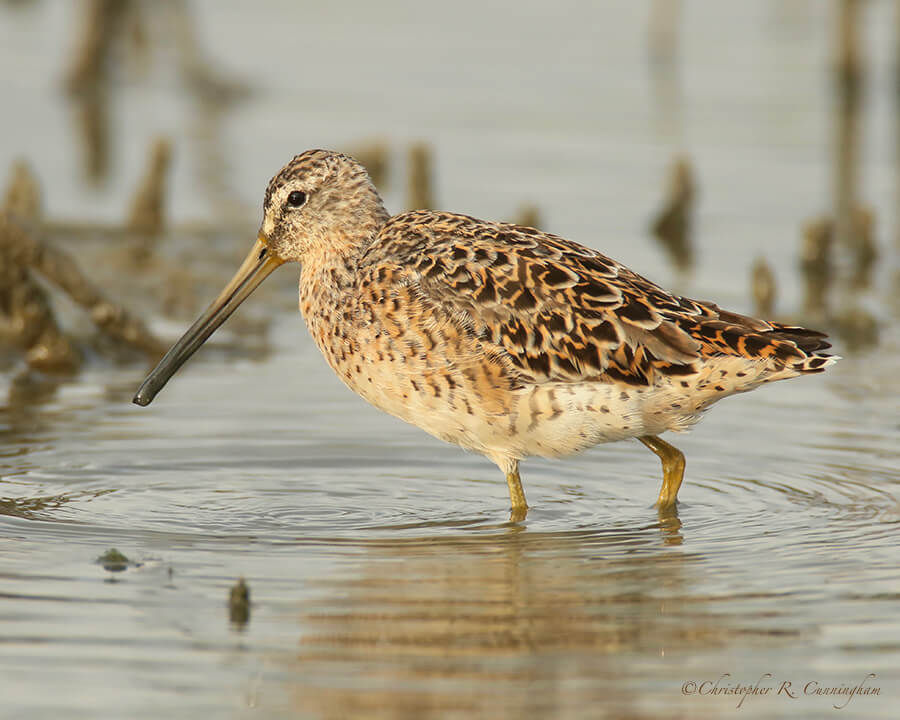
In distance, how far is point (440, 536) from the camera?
788cm

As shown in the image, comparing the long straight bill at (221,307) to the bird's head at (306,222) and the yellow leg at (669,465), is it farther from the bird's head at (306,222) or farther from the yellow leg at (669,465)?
the yellow leg at (669,465)

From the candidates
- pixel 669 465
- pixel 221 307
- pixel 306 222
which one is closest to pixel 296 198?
pixel 306 222

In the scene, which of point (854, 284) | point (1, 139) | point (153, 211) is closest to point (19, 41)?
point (1, 139)

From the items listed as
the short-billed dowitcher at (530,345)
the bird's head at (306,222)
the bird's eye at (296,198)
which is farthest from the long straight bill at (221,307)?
the short-billed dowitcher at (530,345)

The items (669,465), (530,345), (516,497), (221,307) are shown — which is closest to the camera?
(530,345)

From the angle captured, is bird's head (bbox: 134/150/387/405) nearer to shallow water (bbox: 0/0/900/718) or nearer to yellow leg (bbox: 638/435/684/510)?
shallow water (bbox: 0/0/900/718)

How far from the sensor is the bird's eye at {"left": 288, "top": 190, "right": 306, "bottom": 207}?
8695 millimetres

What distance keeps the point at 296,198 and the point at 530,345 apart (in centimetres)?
157

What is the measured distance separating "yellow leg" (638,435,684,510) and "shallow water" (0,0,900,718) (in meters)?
0.12

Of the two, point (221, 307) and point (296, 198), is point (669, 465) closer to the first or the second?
point (296, 198)

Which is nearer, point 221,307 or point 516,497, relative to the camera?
point 516,497

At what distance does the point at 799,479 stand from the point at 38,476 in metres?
3.72

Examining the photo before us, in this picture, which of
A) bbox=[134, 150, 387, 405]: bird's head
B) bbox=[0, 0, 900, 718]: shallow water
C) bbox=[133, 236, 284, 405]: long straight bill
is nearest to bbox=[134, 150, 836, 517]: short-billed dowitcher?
bbox=[134, 150, 387, 405]: bird's head

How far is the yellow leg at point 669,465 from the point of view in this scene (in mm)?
8477
